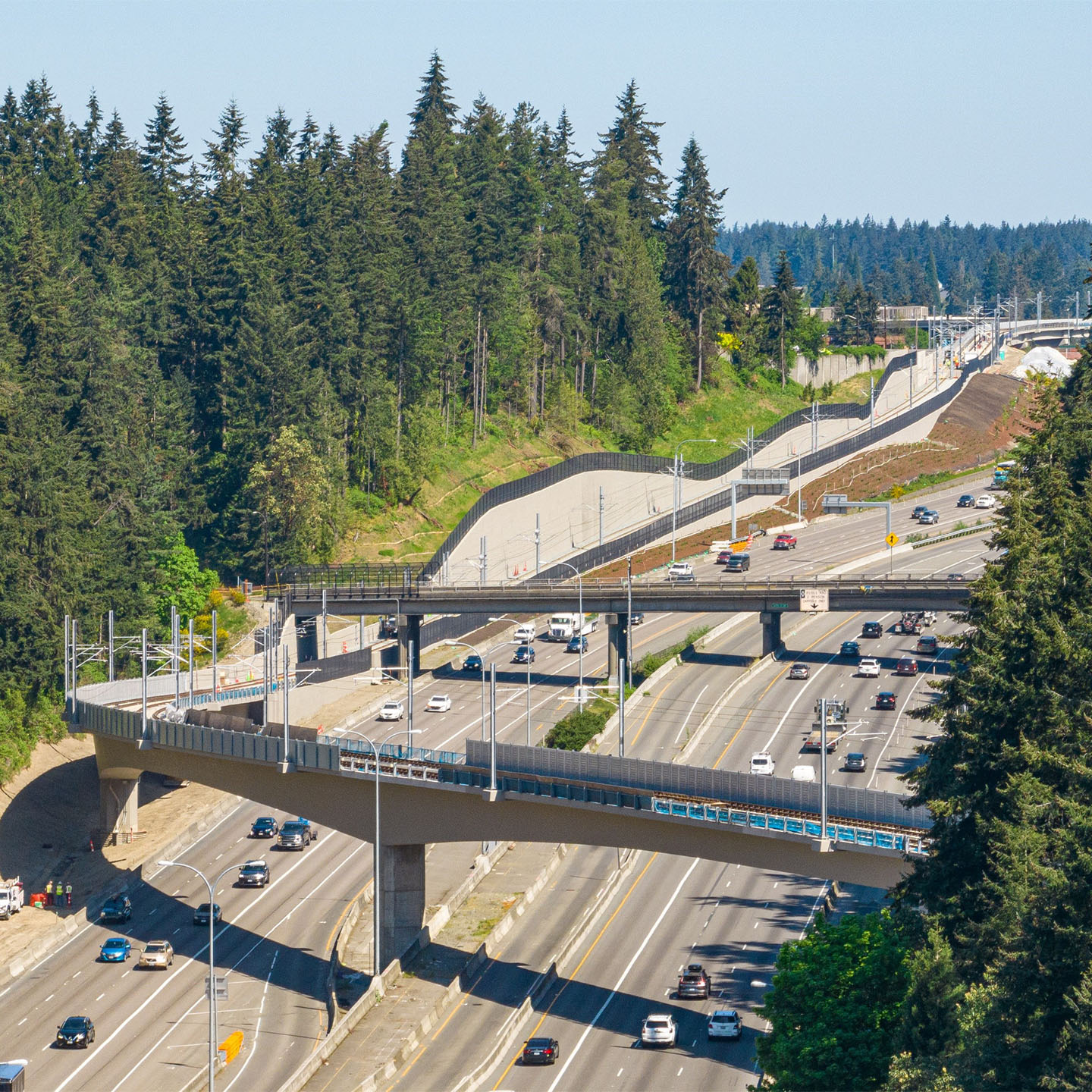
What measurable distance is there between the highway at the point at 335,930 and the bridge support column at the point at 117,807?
5542mm

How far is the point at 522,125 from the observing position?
195250 mm

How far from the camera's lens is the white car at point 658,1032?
6744cm

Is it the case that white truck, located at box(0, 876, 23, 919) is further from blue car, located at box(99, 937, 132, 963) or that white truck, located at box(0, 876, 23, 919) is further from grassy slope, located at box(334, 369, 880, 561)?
grassy slope, located at box(334, 369, 880, 561)

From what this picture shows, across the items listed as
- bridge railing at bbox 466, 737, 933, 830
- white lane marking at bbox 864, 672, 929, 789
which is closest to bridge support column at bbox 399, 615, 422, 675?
white lane marking at bbox 864, 672, 929, 789

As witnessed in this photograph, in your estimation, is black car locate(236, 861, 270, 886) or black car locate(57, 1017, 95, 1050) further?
black car locate(236, 861, 270, 886)

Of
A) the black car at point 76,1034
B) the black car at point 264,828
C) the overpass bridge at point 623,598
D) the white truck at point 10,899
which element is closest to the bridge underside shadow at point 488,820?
the black car at point 264,828

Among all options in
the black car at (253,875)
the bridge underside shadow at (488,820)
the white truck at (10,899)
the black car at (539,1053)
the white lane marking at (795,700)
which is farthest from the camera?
the white lane marking at (795,700)

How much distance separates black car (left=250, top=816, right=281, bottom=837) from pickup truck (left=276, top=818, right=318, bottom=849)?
1.70ft

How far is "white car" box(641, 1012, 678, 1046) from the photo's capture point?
67.4 metres

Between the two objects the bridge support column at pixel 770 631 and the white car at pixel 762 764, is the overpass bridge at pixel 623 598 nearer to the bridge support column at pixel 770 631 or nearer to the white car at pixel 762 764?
the bridge support column at pixel 770 631

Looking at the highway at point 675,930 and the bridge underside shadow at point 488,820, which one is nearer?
the highway at point 675,930

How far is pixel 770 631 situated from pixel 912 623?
12963 millimetres

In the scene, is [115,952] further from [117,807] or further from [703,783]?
[703,783]

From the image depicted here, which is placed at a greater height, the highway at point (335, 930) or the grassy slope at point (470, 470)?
the grassy slope at point (470, 470)
